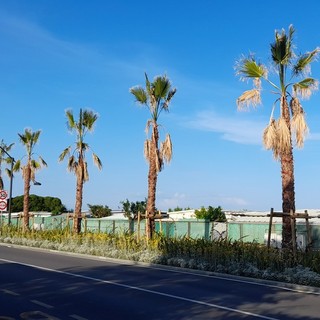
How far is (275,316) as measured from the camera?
9414 millimetres

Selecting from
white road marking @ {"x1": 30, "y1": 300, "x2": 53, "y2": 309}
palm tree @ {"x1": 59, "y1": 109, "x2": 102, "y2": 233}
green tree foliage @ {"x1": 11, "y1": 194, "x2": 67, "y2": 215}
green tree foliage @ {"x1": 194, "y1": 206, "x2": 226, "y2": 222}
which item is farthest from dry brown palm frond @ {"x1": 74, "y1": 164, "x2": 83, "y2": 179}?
green tree foliage @ {"x1": 11, "y1": 194, "x2": 67, "y2": 215}

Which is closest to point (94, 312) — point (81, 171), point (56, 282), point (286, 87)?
point (56, 282)

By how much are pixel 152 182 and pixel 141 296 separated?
14.9 meters

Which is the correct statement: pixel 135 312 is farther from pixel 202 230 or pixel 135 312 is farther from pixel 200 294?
pixel 202 230

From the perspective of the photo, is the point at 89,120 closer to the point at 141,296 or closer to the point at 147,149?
the point at 147,149

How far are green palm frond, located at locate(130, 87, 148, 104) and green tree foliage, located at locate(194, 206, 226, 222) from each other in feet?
91.7

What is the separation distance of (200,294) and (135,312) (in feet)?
9.71

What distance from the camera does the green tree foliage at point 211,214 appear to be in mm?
53469

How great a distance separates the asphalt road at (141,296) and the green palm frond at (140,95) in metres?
11.9

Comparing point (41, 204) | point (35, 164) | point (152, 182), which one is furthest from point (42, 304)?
point (41, 204)

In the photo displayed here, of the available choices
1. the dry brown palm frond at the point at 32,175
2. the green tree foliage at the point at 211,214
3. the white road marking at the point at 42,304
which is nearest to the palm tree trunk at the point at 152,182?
the white road marking at the point at 42,304

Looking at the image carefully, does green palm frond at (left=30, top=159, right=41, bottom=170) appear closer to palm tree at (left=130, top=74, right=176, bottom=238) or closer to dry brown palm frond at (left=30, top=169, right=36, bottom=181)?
dry brown palm frond at (left=30, top=169, right=36, bottom=181)

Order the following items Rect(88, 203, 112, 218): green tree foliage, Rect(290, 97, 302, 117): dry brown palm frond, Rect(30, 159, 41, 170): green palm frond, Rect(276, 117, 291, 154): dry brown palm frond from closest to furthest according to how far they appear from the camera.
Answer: Rect(276, 117, 291, 154): dry brown palm frond, Rect(290, 97, 302, 117): dry brown palm frond, Rect(30, 159, 41, 170): green palm frond, Rect(88, 203, 112, 218): green tree foliage

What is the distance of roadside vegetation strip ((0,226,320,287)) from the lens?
15.3 m
